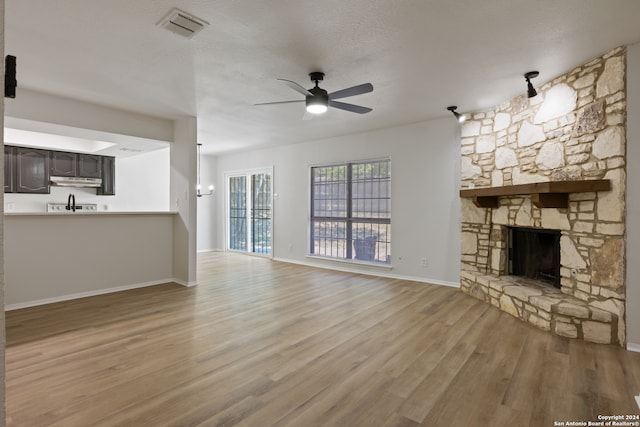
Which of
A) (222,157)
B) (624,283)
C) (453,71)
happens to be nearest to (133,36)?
(453,71)

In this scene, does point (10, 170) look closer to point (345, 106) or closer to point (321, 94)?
point (321, 94)

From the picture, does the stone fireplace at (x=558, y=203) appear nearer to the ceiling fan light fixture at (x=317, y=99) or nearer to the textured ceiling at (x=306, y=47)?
the textured ceiling at (x=306, y=47)

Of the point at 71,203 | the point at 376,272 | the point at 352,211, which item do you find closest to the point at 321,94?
the point at 352,211

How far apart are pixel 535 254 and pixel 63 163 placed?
8.10 meters

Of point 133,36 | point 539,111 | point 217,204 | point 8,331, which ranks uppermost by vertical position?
point 133,36

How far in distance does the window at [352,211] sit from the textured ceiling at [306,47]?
1831 mm

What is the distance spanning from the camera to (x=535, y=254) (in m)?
4.13

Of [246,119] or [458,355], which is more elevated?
[246,119]

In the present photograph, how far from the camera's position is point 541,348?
9.29ft

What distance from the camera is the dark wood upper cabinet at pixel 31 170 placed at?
5.74m

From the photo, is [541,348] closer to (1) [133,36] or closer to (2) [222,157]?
(1) [133,36]

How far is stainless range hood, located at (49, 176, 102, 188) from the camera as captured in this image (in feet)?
20.0

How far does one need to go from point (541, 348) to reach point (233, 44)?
3749 millimetres

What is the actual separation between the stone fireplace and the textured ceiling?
1.15 feet
